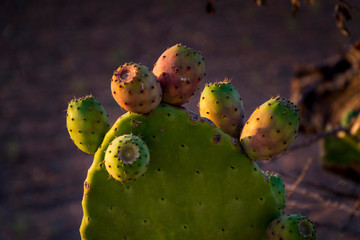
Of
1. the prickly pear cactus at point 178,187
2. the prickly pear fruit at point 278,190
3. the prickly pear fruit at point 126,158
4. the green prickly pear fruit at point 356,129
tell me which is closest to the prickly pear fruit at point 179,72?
the prickly pear cactus at point 178,187

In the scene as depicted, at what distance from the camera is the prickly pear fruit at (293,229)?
4.19 feet

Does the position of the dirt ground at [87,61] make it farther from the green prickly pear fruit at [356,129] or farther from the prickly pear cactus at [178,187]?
the prickly pear cactus at [178,187]

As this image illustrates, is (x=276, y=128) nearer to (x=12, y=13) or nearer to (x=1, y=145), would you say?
(x=1, y=145)

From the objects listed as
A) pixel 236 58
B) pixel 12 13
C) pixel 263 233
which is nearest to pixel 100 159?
pixel 263 233

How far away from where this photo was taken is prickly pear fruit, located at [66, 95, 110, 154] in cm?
137

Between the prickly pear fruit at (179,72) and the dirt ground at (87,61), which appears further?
the dirt ground at (87,61)

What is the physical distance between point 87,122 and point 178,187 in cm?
38

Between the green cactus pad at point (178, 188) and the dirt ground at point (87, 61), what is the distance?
9.82 feet

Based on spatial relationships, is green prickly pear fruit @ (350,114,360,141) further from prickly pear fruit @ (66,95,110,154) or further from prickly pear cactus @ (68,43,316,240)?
prickly pear fruit @ (66,95,110,154)

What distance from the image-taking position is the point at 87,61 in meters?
8.55

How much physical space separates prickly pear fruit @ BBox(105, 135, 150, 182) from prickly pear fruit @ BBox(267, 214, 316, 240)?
1.62 feet

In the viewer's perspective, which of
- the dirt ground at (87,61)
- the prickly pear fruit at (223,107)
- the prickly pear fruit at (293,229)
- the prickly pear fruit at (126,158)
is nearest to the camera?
the prickly pear fruit at (126,158)

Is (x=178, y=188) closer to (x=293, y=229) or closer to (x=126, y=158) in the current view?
(x=126, y=158)

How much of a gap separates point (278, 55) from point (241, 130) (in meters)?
7.31
